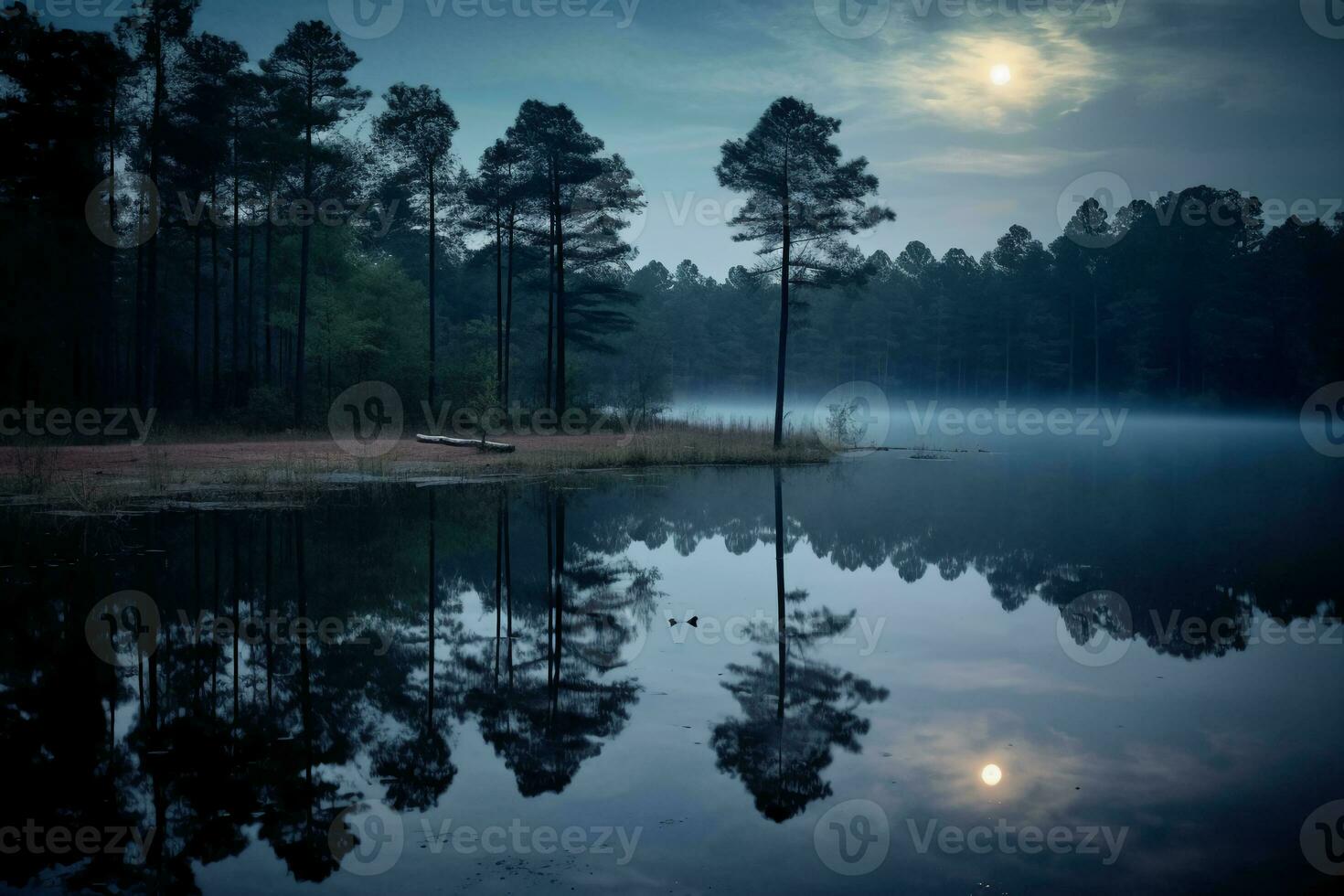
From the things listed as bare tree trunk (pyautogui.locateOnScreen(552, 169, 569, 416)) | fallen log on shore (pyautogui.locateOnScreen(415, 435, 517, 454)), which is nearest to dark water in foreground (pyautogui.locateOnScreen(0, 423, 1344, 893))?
fallen log on shore (pyautogui.locateOnScreen(415, 435, 517, 454))

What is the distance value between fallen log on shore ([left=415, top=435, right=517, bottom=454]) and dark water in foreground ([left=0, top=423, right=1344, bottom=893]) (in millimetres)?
14140

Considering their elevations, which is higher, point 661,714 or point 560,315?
point 560,315

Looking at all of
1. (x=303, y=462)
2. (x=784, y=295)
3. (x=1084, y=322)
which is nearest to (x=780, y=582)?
(x=303, y=462)

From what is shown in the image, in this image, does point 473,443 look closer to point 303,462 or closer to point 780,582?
point 303,462

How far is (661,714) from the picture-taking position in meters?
7.52

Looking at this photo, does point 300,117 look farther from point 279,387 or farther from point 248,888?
point 248,888

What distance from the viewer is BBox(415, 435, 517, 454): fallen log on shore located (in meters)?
30.0

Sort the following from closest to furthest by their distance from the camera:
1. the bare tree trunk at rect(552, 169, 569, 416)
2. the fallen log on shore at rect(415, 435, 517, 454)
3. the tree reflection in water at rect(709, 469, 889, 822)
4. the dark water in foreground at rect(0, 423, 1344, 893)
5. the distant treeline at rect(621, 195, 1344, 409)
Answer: the dark water in foreground at rect(0, 423, 1344, 893)
the tree reflection in water at rect(709, 469, 889, 822)
the fallen log on shore at rect(415, 435, 517, 454)
the bare tree trunk at rect(552, 169, 569, 416)
the distant treeline at rect(621, 195, 1344, 409)

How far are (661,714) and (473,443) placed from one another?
80.6 feet

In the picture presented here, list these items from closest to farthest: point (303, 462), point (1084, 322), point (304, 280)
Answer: point (303, 462) → point (304, 280) → point (1084, 322)

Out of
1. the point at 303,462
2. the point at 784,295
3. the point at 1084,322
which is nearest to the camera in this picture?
the point at 303,462

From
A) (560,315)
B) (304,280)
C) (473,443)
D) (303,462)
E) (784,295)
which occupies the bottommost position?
(303,462)

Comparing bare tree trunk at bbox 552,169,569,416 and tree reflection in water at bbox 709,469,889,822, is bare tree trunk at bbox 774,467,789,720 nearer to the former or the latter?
tree reflection in water at bbox 709,469,889,822

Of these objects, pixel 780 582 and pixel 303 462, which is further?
pixel 303 462
